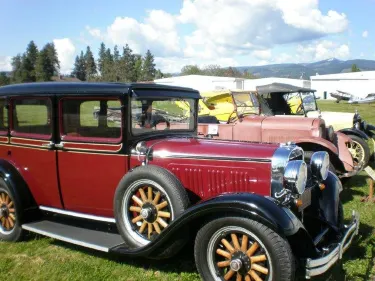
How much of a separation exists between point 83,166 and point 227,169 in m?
Result: 1.64

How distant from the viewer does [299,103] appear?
1080 cm

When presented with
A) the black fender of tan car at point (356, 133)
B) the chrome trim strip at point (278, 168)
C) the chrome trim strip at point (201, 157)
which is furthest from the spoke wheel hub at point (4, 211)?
the black fender of tan car at point (356, 133)

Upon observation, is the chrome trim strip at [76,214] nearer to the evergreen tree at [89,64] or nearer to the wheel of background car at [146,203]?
the wheel of background car at [146,203]

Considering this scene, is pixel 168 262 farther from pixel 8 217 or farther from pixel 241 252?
pixel 8 217

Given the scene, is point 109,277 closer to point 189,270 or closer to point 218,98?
point 189,270

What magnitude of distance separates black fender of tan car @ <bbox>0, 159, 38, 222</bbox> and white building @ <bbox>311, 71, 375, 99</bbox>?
60.3 m

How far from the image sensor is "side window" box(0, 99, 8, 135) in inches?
195

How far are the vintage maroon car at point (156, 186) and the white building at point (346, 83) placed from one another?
59.9 meters

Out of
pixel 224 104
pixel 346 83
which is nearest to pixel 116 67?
pixel 346 83

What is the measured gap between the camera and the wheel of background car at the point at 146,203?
3.52 m

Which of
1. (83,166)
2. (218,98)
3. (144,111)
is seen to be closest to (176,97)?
(144,111)

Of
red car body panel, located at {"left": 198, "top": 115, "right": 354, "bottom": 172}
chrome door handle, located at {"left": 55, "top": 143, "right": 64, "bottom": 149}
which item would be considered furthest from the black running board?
red car body panel, located at {"left": 198, "top": 115, "right": 354, "bottom": 172}

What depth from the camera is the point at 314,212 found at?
4.09 metres

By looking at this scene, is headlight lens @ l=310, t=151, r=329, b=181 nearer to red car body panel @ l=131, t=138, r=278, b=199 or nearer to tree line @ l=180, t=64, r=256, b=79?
red car body panel @ l=131, t=138, r=278, b=199
